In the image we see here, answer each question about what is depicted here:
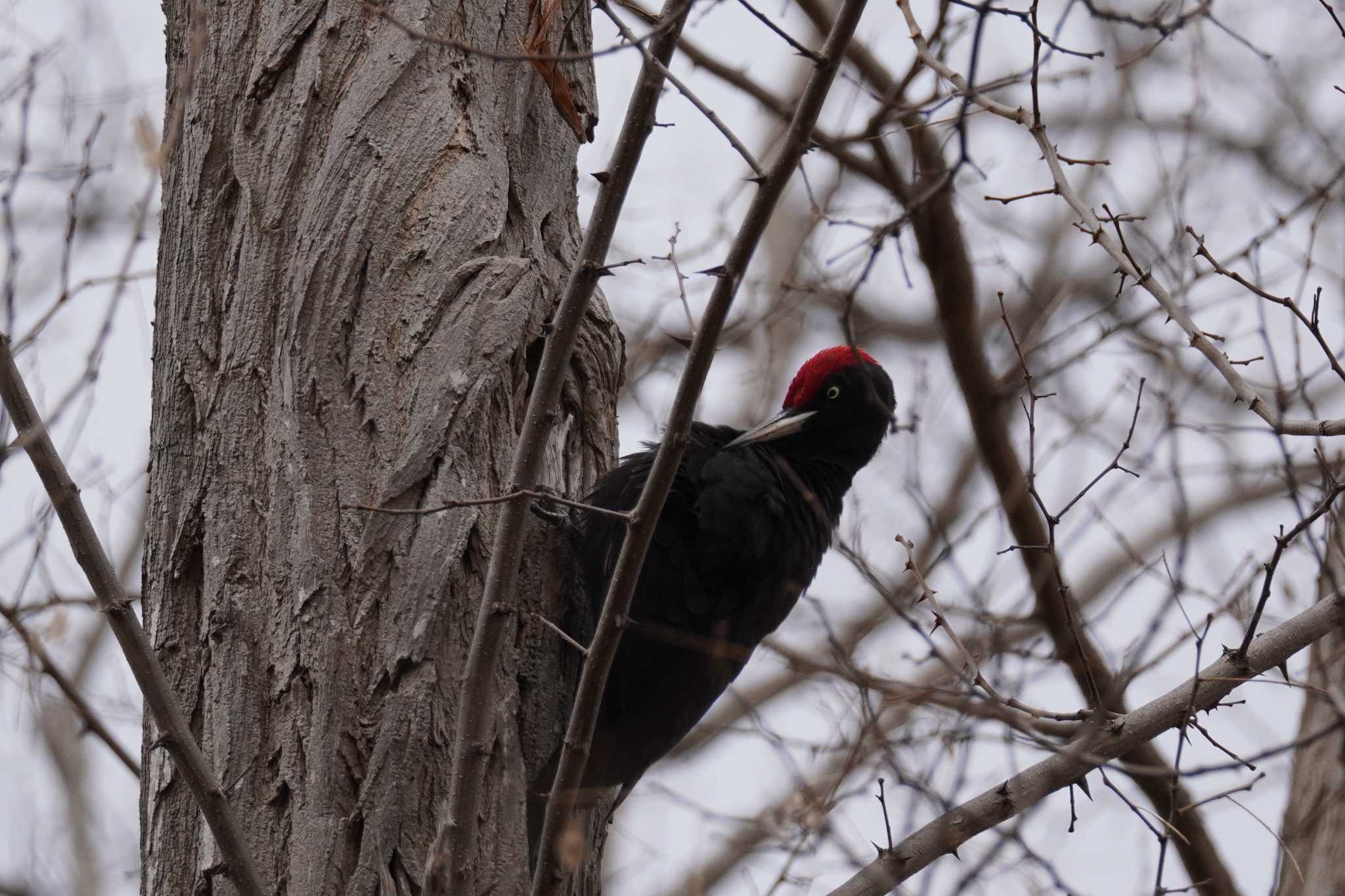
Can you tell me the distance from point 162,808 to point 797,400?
85.9 inches

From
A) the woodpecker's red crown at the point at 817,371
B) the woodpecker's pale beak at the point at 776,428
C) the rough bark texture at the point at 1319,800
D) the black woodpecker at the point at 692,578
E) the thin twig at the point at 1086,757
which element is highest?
the woodpecker's red crown at the point at 817,371

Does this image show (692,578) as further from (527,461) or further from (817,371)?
(527,461)

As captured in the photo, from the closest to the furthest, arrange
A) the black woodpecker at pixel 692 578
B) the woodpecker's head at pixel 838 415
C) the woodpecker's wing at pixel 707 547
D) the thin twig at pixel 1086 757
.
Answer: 1. the thin twig at pixel 1086 757
2. the black woodpecker at pixel 692 578
3. the woodpecker's wing at pixel 707 547
4. the woodpecker's head at pixel 838 415

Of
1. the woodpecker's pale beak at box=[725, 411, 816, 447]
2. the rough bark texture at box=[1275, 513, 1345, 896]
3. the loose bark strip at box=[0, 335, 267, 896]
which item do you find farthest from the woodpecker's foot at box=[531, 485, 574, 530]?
the rough bark texture at box=[1275, 513, 1345, 896]

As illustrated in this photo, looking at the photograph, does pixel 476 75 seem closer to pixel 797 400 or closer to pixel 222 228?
pixel 222 228

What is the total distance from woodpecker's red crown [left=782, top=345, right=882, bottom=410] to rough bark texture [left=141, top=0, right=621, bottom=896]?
3.65 feet

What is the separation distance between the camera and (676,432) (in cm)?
185

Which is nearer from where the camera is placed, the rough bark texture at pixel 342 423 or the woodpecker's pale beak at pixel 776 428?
the rough bark texture at pixel 342 423

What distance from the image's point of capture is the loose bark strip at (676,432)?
71.1 inches

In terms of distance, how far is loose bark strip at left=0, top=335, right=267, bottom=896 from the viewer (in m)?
1.83

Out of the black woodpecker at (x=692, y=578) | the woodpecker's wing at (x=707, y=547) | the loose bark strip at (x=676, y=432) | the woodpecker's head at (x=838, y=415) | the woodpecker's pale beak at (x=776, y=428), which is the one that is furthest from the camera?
the woodpecker's head at (x=838, y=415)

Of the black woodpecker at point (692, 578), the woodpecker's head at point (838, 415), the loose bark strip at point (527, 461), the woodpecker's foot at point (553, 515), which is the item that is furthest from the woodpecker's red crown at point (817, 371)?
the loose bark strip at point (527, 461)

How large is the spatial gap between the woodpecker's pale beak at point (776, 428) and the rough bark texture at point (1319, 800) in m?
1.54

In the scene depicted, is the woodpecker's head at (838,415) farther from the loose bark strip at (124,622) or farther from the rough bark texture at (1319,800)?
the loose bark strip at (124,622)
